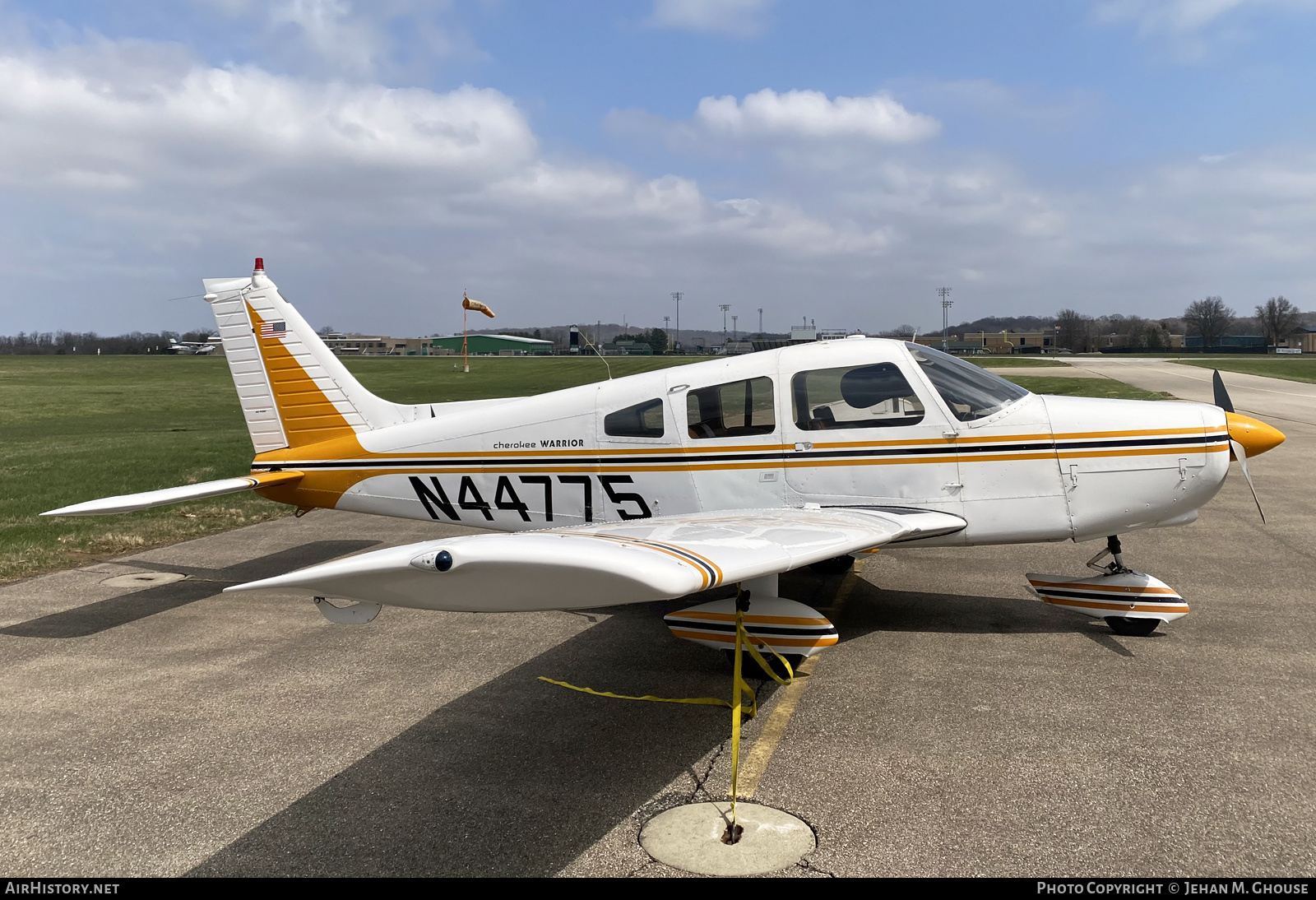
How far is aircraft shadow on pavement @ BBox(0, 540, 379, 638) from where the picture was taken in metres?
6.82

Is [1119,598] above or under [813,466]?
under

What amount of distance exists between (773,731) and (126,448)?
62.7 ft

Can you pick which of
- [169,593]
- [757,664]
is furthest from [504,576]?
[169,593]

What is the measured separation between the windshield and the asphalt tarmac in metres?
1.74

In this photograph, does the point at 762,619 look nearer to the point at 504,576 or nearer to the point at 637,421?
the point at 637,421

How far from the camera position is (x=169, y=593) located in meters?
7.89

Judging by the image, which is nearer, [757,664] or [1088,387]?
[757,664]

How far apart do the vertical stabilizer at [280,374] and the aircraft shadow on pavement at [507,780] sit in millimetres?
3568

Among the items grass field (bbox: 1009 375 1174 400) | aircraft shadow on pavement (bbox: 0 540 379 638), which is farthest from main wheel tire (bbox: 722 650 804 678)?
grass field (bbox: 1009 375 1174 400)

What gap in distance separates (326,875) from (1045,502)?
17.2 ft

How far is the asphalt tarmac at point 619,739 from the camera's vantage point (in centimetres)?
349

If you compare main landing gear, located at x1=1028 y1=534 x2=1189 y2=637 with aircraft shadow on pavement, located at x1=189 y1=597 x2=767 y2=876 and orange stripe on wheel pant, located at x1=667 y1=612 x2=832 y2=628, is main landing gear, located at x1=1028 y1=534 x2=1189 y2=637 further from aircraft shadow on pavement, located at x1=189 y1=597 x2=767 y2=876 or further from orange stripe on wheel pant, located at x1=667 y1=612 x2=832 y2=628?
aircraft shadow on pavement, located at x1=189 y1=597 x2=767 y2=876
